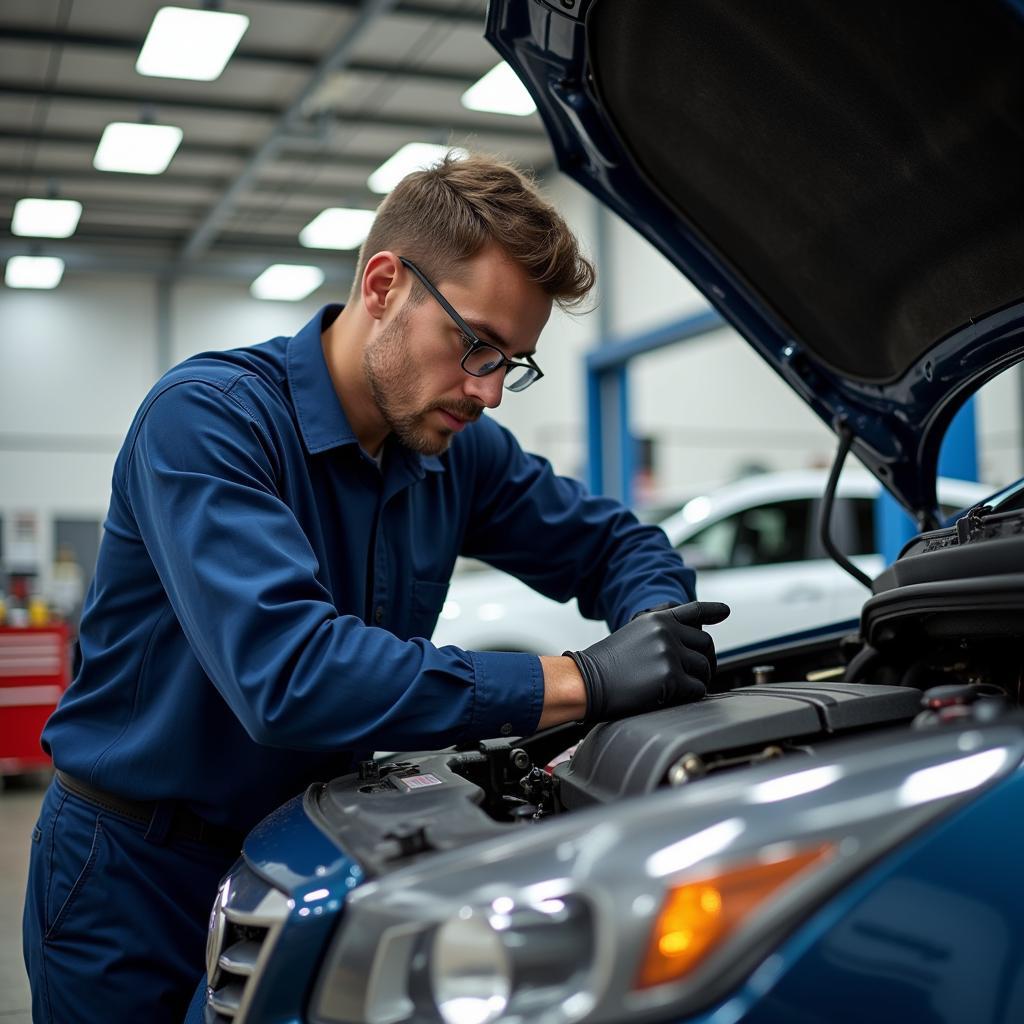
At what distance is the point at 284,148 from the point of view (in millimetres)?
10086

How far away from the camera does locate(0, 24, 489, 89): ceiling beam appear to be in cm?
779

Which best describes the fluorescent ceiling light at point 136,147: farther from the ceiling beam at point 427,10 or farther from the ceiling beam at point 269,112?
the ceiling beam at point 427,10

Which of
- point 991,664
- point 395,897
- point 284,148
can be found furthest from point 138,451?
point 284,148

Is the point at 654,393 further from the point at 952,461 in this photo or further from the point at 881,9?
the point at 881,9

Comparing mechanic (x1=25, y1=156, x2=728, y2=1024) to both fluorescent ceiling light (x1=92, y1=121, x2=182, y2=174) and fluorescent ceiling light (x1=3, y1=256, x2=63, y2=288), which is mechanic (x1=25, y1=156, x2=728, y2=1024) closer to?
fluorescent ceiling light (x1=92, y1=121, x2=182, y2=174)

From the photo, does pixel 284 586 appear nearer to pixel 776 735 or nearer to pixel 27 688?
pixel 776 735

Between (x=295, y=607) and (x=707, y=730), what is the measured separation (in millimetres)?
455

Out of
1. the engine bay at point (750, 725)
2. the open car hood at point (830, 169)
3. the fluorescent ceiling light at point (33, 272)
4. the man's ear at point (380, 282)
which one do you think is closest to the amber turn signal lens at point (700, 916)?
the engine bay at point (750, 725)

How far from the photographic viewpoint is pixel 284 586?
51.0 inches

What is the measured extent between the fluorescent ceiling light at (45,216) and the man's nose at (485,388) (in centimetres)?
957

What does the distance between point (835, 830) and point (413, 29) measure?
800 cm

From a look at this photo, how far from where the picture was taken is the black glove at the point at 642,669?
136 cm

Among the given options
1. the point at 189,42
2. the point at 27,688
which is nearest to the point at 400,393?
the point at 27,688

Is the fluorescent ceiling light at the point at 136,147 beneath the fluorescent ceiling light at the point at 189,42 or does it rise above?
above
